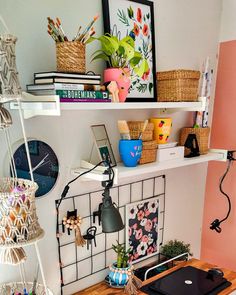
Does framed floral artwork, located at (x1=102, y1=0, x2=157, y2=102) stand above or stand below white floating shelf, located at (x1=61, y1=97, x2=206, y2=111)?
above

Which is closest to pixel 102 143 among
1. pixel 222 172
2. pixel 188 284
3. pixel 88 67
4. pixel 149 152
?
pixel 149 152

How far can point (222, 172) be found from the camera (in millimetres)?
2131

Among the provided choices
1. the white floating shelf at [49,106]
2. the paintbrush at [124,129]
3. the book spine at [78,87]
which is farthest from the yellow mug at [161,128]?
the book spine at [78,87]

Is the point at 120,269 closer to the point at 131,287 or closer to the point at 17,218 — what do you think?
the point at 131,287

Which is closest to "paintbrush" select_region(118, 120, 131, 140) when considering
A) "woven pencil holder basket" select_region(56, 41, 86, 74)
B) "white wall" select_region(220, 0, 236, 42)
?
"woven pencil holder basket" select_region(56, 41, 86, 74)

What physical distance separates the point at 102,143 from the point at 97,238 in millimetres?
465

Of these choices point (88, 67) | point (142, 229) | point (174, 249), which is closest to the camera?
point (88, 67)

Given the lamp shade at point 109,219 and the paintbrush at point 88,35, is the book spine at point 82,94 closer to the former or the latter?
the paintbrush at point 88,35

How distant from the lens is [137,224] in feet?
Answer: 5.74

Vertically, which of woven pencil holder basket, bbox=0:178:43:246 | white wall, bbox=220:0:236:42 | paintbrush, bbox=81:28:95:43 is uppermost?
white wall, bbox=220:0:236:42

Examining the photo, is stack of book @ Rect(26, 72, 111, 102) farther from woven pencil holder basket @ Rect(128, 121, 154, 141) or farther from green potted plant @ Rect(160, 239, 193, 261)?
green potted plant @ Rect(160, 239, 193, 261)

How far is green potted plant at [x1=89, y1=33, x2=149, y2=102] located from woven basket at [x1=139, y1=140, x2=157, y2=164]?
11.6 inches

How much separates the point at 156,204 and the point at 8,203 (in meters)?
1.04

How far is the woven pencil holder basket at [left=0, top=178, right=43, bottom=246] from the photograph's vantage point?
38.3 inches
